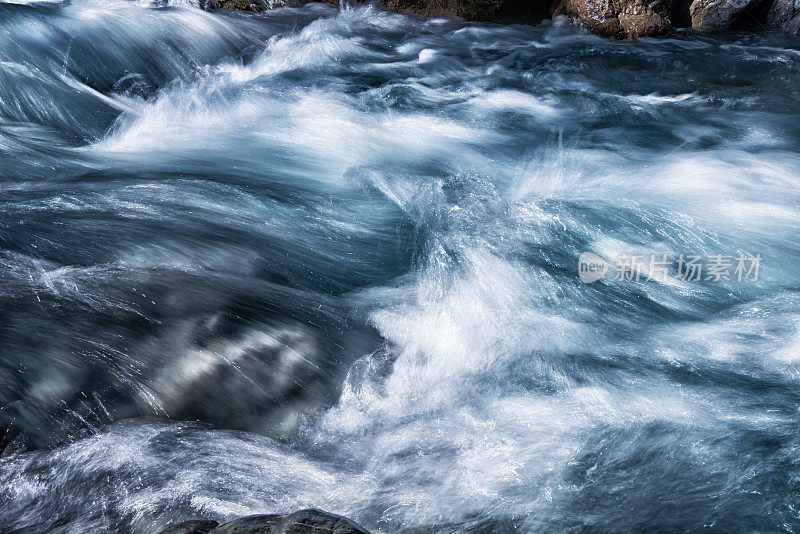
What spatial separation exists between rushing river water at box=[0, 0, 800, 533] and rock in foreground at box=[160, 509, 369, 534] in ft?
1.34

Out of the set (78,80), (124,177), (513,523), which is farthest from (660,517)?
(78,80)

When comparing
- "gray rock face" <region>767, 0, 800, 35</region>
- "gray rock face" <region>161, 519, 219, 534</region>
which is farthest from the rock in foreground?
"gray rock face" <region>767, 0, 800, 35</region>

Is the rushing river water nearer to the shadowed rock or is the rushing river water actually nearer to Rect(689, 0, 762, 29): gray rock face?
the shadowed rock

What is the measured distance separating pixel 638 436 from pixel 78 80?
6.15 metres

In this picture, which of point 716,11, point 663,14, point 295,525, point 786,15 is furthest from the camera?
point 716,11

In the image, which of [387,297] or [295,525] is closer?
[295,525]

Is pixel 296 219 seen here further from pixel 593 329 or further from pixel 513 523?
pixel 513 523
